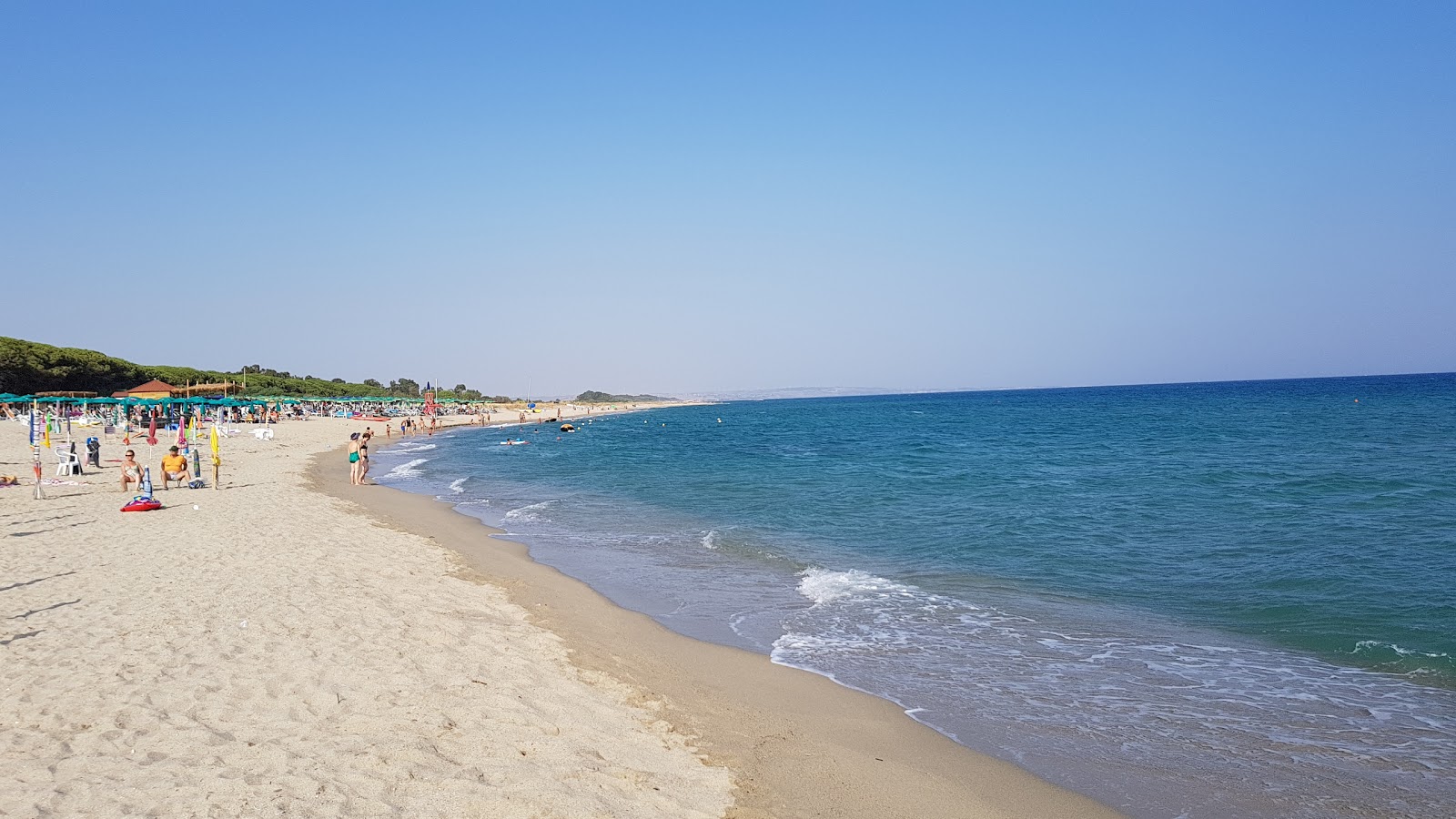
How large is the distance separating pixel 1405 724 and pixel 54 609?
12.4m

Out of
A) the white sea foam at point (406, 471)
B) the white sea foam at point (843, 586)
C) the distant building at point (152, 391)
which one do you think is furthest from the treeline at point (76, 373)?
the white sea foam at point (843, 586)

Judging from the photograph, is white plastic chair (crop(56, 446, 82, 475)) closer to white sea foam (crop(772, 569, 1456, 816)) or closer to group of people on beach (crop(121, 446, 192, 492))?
group of people on beach (crop(121, 446, 192, 492))

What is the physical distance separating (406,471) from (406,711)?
2758 centimetres

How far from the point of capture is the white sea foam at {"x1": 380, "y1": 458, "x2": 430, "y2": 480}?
2961cm

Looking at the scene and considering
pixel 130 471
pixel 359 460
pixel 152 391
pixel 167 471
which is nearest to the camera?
pixel 130 471

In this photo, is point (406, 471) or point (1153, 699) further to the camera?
point (406, 471)

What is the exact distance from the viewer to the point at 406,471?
3148 centimetres

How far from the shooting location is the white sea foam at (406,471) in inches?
1166

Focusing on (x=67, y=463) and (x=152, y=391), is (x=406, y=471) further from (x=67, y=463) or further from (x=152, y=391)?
(x=152, y=391)

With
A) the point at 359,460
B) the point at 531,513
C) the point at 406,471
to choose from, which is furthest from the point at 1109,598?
the point at 406,471

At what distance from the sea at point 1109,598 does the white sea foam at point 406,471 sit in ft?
6.13

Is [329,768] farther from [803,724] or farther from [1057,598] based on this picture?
[1057,598]

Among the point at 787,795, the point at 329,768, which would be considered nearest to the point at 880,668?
the point at 787,795

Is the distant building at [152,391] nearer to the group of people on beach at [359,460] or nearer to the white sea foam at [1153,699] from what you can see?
the group of people on beach at [359,460]
